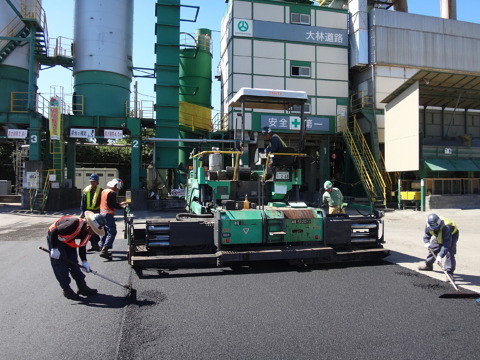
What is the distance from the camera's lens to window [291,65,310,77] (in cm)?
2147

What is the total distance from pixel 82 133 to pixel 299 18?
1373 centimetres

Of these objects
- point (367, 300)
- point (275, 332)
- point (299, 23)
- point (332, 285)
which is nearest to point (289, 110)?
point (332, 285)

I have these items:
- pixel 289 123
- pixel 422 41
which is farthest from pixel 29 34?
pixel 422 41

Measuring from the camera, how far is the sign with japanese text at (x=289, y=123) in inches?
790

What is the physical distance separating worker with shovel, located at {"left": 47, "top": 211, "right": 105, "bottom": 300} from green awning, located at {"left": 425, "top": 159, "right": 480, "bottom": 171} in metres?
15.8

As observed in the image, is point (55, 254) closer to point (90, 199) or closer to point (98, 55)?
point (90, 199)

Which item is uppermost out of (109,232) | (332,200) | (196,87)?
(196,87)

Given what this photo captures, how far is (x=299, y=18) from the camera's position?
2169 centimetres

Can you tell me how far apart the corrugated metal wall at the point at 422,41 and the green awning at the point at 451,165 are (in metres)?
6.97

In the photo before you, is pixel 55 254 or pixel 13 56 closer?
pixel 55 254

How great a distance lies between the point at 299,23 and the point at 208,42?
5918 mm

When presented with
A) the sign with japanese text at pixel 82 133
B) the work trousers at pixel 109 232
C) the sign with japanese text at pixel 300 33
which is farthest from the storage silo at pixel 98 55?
the work trousers at pixel 109 232

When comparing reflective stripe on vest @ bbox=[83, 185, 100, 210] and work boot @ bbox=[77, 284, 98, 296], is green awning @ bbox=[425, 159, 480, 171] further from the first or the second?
work boot @ bbox=[77, 284, 98, 296]

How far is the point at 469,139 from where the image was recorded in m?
21.5
